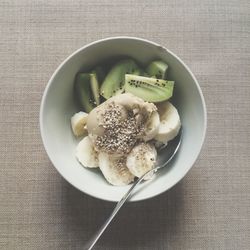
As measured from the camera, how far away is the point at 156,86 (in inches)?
44.6

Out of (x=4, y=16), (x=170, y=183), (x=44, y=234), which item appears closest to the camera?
(x=170, y=183)

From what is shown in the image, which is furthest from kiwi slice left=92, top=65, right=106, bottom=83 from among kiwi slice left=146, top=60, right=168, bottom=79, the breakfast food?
kiwi slice left=146, top=60, right=168, bottom=79

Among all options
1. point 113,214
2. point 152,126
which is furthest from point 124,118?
point 113,214

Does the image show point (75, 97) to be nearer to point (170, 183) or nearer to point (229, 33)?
point (170, 183)

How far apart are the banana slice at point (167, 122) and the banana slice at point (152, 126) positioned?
0.8 inches

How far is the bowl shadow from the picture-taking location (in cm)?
117

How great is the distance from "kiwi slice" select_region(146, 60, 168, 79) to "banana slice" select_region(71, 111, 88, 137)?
19 cm

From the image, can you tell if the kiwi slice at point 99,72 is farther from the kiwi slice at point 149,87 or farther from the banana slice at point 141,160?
the banana slice at point 141,160

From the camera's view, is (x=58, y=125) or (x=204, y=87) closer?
(x=58, y=125)

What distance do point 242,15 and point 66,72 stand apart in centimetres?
52

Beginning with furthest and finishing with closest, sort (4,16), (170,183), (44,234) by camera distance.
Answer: (4,16), (44,234), (170,183)

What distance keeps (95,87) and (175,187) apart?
1.04 feet

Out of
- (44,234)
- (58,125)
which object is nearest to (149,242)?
(44,234)

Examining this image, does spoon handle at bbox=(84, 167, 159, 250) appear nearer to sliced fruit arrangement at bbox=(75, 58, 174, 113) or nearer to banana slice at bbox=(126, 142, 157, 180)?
banana slice at bbox=(126, 142, 157, 180)
